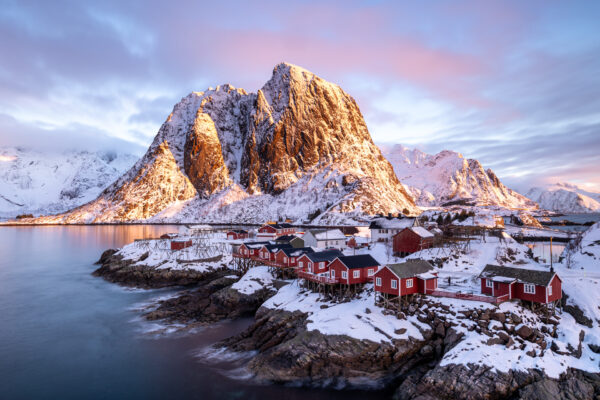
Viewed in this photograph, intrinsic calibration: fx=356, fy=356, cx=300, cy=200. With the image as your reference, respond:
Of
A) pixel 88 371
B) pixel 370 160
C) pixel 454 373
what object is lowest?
pixel 88 371

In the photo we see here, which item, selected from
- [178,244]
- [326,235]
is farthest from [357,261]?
[178,244]

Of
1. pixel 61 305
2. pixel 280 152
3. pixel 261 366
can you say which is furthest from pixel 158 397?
pixel 280 152

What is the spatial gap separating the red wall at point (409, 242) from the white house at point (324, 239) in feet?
49.7

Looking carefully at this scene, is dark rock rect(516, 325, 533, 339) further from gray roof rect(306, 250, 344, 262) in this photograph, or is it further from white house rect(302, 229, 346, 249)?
white house rect(302, 229, 346, 249)

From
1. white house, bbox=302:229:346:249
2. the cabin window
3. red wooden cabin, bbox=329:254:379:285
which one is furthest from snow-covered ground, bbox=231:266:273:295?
the cabin window

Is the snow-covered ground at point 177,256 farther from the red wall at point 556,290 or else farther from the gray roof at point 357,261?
the red wall at point 556,290

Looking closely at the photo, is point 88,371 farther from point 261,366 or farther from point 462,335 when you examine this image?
point 462,335

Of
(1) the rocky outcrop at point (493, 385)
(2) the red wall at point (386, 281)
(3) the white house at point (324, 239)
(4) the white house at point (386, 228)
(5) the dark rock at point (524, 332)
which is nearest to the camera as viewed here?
(1) the rocky outcrop at point (493, 385)

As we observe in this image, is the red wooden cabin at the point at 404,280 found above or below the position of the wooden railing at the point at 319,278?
above

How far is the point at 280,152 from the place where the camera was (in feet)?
636

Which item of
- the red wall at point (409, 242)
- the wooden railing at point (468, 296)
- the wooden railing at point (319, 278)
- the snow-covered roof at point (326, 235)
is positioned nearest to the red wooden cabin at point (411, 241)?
the red wall at point (409, 242)

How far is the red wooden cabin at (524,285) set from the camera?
104 feet

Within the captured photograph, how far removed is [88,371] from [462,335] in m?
30.8

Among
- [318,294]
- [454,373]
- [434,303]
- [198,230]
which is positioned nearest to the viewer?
[454,373]
